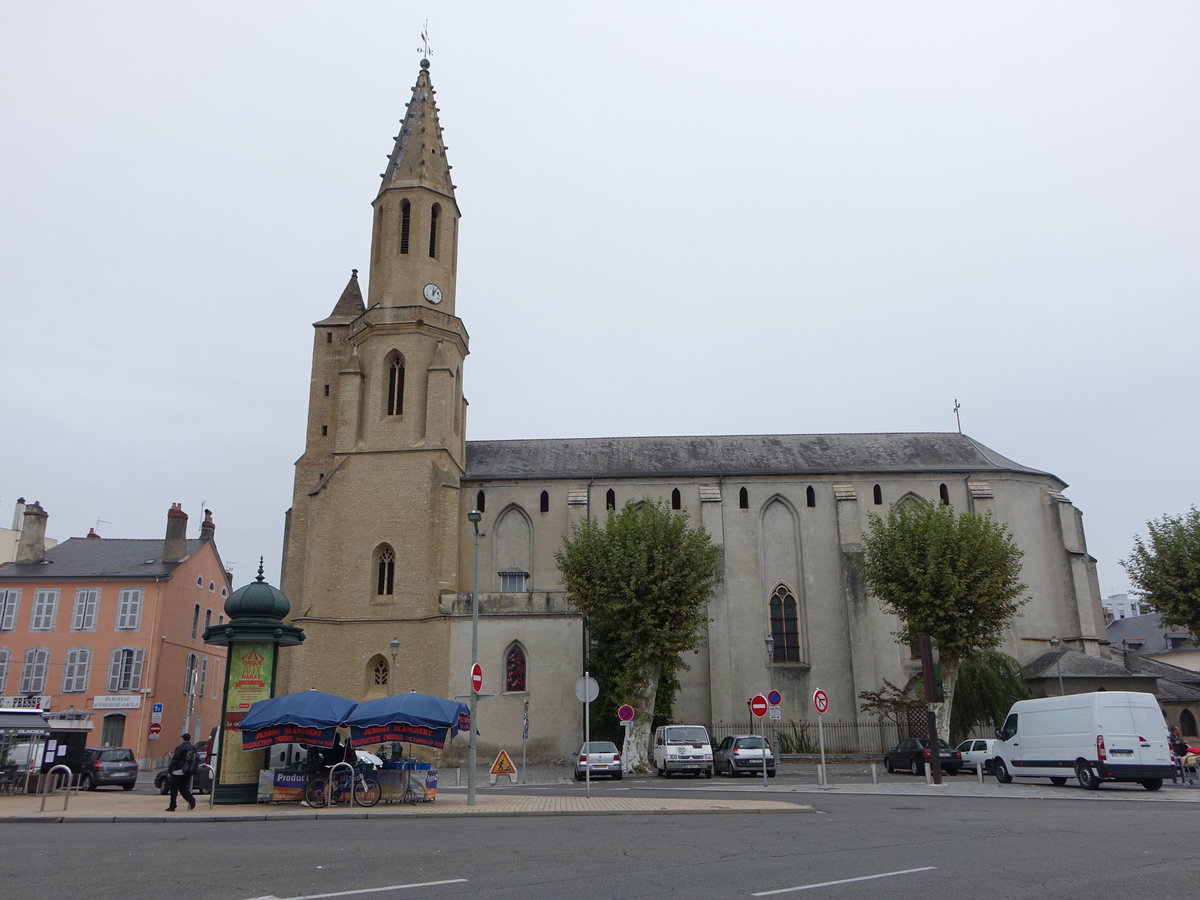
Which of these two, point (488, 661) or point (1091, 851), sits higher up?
point (488, 661)

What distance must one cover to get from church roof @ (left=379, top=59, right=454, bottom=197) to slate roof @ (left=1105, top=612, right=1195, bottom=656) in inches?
1882

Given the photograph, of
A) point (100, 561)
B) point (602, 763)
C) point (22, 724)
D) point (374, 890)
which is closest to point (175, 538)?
point (100, 561)

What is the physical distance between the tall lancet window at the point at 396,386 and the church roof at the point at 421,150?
8830mm

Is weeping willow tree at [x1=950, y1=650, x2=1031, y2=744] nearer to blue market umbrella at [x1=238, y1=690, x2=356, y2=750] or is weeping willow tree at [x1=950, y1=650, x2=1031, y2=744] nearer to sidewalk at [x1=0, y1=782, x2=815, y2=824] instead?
sidewalk at [x1=0, y1=782, x2=815, y2=824]

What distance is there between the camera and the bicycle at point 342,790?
1925cm

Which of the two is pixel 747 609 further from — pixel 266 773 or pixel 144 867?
pixel 144 867

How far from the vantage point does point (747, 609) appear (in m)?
42.9

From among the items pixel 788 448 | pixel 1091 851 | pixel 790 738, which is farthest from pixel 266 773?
pixel 788 448

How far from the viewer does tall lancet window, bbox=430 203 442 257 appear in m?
44.5

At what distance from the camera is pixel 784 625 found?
142 ft

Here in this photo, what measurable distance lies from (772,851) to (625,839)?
2248 millimetres

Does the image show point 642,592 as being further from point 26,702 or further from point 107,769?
point 26,702

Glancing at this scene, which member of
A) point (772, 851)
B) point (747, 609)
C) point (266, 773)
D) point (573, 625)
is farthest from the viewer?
point (747, 609)

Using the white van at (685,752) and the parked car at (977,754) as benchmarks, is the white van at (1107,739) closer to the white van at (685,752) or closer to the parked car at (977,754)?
the parked car at (977,754)
